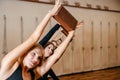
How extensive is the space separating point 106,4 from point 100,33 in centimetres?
122

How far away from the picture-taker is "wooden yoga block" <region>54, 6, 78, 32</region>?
6.09 feet

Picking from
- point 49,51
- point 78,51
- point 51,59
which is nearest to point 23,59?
point 51,59

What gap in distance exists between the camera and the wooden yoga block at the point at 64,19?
1857mm

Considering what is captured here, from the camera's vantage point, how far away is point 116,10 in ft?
32.4

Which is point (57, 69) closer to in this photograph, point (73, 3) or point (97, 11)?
point (73, 3)

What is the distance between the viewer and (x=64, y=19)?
75.6 inches

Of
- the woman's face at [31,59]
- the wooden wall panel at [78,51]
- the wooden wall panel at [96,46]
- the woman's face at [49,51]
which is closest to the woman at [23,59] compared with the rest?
the woman's face at [31,59]

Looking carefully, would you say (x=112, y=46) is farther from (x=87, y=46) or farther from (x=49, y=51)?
(x=49, y=51)

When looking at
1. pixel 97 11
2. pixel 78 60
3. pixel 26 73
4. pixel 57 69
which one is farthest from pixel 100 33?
pixel 26 73

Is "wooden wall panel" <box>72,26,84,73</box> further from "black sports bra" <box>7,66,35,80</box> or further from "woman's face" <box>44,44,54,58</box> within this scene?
"black sports bra" <box>7,66,35,80</box>

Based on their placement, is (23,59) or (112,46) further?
(112,46)

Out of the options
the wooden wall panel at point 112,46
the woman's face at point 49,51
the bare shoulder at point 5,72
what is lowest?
Answer: the wooden wall panel at point 112,46

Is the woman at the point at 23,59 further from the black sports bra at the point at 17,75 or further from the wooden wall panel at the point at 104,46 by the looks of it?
the wooden wall panel at the point at 104,46

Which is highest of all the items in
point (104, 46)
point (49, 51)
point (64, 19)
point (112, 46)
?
point (64, 19)
